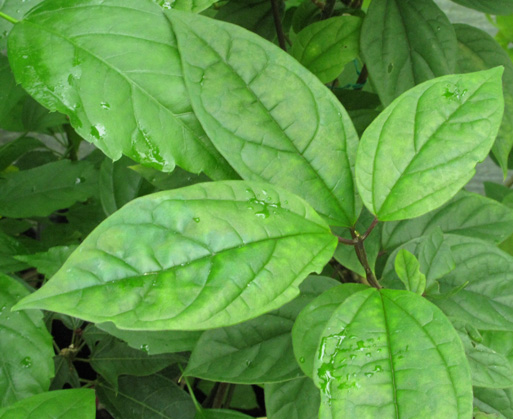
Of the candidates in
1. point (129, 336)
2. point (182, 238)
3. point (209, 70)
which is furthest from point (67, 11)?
point (129, 336)

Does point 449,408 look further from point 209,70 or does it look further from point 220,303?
point 209,70

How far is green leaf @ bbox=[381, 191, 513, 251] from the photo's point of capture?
61 centimetres

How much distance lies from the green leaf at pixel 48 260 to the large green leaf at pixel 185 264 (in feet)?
1.11

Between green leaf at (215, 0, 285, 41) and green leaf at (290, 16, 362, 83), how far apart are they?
14cm

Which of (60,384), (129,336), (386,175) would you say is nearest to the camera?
(386,175)

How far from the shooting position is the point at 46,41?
417 mm

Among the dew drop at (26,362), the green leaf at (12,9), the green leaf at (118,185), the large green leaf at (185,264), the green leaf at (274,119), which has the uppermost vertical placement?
the green leaf at (12,9)

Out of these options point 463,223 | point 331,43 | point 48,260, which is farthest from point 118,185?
point 463,223

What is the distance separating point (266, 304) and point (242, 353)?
18 centimetres

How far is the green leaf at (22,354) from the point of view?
555 mm

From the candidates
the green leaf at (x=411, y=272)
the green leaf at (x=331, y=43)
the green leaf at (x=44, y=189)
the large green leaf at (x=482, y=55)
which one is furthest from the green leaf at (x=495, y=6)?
the green leaf at (x=44, y=189)

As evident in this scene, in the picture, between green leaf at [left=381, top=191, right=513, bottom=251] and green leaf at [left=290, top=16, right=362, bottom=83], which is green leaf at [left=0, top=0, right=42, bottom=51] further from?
green leaf at [left=381, top=191, right=513, bottom=251]

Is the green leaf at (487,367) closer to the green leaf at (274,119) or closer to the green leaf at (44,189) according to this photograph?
the green leaf at (274,119)

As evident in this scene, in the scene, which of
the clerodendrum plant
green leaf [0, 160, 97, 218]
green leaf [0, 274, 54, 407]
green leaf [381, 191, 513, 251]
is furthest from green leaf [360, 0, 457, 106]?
green leaf [0, 160, 97, 218]
